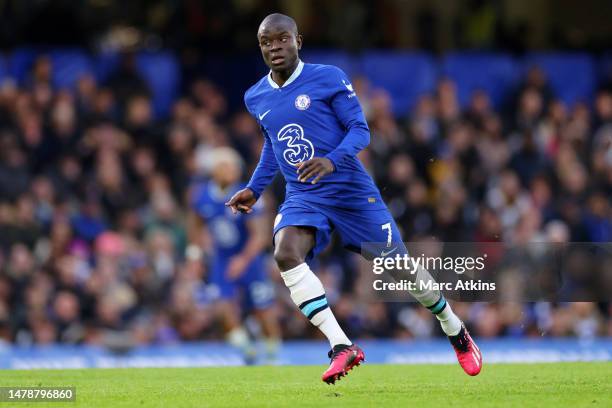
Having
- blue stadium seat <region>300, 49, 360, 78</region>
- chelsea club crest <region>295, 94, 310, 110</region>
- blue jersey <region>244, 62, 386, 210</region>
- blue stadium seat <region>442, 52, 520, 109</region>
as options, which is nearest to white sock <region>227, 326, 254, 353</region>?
blue jersey <region>244, 62, 386, 210</region>

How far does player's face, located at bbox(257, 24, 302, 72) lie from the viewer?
920 cm

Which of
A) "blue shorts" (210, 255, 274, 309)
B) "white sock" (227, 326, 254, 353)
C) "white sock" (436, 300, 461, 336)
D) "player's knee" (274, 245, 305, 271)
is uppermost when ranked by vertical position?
"player's knee" (274, 245, 305, 271)

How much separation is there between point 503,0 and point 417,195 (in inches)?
265

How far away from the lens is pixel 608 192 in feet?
61.3

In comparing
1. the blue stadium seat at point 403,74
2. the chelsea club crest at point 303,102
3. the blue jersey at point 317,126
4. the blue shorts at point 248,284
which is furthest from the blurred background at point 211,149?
the chelsea club crest at point 303,102

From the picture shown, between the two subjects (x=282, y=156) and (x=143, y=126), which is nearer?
(x=282, y=156)

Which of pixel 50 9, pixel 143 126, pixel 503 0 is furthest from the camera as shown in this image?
pixel 503 0

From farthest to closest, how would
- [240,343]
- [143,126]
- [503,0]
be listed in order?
[503,0] → [143,126] → [240,343]

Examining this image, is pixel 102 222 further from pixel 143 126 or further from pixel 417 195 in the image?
pixel 417 195

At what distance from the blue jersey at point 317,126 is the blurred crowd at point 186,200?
6.40 m

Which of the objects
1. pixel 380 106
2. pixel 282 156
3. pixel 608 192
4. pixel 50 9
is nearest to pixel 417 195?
pixel 380 106

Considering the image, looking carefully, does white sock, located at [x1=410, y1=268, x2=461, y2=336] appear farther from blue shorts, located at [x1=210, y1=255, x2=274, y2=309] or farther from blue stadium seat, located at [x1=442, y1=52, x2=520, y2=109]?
blue stadium seat, located at [x1=442, y1=52, x2=520, y2=109]

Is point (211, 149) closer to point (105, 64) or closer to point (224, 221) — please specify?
point (105, 64)

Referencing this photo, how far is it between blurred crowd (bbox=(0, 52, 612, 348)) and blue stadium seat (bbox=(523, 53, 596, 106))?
1319 millimetres
